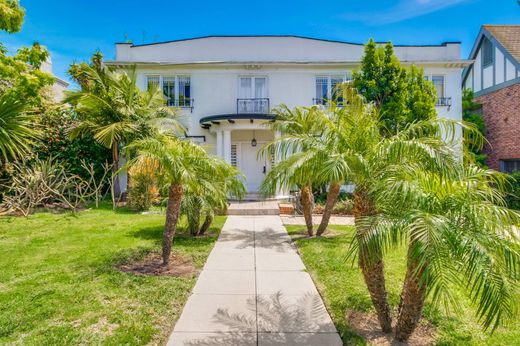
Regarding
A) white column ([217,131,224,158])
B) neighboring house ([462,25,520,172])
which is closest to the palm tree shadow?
white column ([217,131,224,158])

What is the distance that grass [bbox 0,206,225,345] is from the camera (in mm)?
3721

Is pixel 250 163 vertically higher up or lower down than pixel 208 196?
higher up

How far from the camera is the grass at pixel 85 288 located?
146 inches

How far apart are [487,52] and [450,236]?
19.3 meters

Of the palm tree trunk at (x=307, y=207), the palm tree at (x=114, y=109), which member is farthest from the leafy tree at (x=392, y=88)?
the palm tree at (x=114, y=109)

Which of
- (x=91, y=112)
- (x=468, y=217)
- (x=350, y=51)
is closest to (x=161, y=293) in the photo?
(x=468, y=217)

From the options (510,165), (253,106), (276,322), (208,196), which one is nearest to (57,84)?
(253,106)

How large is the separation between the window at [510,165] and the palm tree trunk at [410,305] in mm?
16881

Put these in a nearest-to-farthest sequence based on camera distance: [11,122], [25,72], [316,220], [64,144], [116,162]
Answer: [11,122]
[25,72]
[316,220]
[116,162]
[64,144]

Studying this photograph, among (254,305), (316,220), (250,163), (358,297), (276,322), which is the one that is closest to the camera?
(276,322)

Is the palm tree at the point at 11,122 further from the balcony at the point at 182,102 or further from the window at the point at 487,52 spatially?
the window at the point at 487,52

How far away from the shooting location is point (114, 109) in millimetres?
13320

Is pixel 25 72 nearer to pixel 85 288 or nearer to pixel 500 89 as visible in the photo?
pixel 85 288

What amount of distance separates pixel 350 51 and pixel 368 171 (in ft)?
48.8
